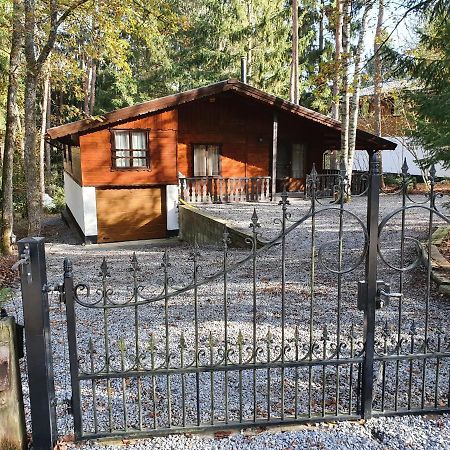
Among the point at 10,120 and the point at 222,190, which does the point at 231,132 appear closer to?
the point at 222,190

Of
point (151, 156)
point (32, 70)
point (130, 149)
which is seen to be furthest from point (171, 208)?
point (32, 70)

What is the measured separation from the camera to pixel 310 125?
773 inches

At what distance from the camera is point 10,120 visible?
12148mm

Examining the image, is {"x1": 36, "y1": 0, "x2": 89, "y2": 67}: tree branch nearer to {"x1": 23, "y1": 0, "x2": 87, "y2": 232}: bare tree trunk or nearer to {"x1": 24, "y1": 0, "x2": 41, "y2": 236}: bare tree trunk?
{"x1": 23, "y1": 0, "x2": 87, "y2": 232}: bare tree trunk

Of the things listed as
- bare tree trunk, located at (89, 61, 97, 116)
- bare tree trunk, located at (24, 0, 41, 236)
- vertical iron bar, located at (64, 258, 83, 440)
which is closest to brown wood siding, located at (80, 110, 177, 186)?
bare tree trunk, located at (24, 0, 41, 236)

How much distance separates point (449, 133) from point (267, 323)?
467 centimetres

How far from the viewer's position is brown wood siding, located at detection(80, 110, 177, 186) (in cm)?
1541

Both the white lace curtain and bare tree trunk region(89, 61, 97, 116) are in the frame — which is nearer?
the white lace curtain

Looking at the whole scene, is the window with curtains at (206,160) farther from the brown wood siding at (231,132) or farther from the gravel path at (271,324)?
the gravel path at (271,324)

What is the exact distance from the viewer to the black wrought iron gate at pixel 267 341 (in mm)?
3086

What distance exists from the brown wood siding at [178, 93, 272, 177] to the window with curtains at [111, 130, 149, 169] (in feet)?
7.03

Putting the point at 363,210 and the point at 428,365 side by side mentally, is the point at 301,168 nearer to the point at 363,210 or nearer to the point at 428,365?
the point at 363,210

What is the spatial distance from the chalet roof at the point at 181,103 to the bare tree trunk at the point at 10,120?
2084 millimetres

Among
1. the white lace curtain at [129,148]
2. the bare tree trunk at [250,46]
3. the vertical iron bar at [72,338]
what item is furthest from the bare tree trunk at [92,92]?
the vertical iron bar at [72,338]
